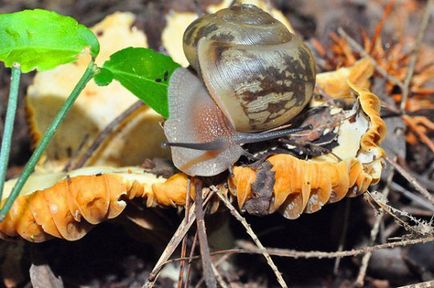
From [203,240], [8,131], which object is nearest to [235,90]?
[203,240]

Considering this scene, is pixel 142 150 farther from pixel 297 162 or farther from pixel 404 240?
pixel 404 240

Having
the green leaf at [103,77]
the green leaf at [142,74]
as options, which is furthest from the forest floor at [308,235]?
the green leaf at [103,77]

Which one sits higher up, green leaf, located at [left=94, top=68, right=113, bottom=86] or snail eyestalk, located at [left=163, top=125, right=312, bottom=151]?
green leaf, located at [left=94, top=68, right=113, bottom=86]

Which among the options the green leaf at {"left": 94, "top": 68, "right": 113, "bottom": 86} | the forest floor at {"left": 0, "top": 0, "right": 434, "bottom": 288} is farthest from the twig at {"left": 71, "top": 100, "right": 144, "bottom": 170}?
the green leaf at {"left": 94, "top": 68, "right": 113, "bottom": 86}

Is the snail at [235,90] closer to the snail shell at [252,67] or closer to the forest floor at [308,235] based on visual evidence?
the snail shell at [252,67]

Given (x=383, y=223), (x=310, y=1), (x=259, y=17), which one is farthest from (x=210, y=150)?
(x=310, y=1)

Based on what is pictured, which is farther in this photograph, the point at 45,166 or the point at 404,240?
the point at 45,166

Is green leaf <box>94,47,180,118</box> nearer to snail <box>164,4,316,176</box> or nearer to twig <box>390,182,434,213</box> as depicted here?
snail <box>164,4,316,176</box>
